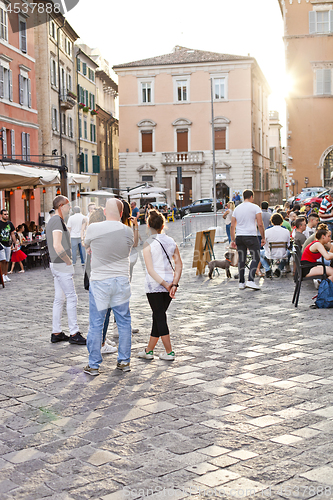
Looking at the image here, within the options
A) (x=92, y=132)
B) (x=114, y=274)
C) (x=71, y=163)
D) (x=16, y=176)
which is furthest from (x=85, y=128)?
(x=114, y=274)

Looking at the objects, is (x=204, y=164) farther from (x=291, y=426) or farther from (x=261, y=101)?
(x=291, y=426)

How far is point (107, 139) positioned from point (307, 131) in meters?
21.0

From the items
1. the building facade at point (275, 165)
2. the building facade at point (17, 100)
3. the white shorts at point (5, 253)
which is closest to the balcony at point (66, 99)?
the building facade at point (17, 100)

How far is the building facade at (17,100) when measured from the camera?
26062 millimetres

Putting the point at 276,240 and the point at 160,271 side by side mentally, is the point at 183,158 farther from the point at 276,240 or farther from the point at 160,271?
the point at 160,271

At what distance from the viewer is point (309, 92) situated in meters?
44.1

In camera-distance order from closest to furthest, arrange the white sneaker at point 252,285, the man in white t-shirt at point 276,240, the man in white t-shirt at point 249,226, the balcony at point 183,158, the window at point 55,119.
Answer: the man in white t-shirt at point 249,226
the white sneaker at point 252,285
the man in white t-shirt at point 276,240
the window at point 55,119
the balcony at point 183,158

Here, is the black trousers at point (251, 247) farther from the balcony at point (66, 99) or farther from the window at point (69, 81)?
the window at point (69, 81)

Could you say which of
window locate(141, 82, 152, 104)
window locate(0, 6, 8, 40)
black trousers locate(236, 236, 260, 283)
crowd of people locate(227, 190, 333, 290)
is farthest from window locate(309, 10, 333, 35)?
black trousers locate(236, 236, 260, 283)

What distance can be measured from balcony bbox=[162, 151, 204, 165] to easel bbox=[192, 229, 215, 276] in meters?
36.9

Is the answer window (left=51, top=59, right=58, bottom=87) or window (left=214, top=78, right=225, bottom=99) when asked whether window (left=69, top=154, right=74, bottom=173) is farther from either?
window (left=214, top=78, right=225, bottom=99)

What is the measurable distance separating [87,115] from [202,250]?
3572 cm

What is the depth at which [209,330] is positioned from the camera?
7.89 m

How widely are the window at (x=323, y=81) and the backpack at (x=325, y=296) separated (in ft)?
124
